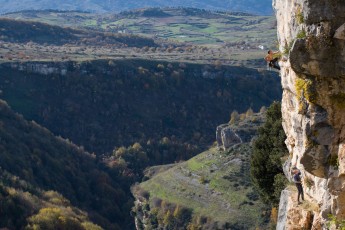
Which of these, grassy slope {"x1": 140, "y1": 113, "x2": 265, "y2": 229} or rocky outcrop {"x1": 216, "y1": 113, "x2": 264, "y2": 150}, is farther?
rocky outcrop {"x1": 216, "y1": 113, "x2": 264, "y2": 150}

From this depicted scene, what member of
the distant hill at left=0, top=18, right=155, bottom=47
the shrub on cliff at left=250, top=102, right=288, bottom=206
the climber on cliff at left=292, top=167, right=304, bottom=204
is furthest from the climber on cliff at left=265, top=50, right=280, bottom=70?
the distant hill at left=0, top=18, right=155, bottom=47

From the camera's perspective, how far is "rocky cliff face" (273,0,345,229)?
42.4 feet

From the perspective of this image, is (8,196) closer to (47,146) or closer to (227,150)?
(47,146)

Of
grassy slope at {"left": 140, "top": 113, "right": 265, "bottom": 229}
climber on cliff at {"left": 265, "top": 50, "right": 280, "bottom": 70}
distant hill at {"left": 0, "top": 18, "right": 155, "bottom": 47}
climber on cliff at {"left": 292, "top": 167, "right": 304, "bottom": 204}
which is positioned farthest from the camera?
distant hill at {"left": 0, "top": 18, "right": 155, "bottom": 47}

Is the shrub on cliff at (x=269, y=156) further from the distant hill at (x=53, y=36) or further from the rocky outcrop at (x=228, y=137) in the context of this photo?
the distant hill at (x=53, y=36)

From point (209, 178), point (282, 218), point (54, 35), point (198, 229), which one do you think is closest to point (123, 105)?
point (209, 178)

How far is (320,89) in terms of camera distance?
45.1ft

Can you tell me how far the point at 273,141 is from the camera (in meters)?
34.3

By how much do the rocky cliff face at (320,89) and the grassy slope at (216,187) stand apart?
36.1 meters

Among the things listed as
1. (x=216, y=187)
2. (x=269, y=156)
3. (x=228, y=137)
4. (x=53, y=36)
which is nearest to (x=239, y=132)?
(x=228, y=137)

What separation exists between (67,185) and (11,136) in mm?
10814

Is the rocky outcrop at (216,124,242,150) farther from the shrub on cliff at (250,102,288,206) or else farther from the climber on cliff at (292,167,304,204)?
the climber on cliff at (292,167,304,204)

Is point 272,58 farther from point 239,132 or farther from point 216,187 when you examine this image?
point 239,132

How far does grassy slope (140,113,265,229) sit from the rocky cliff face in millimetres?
36091
